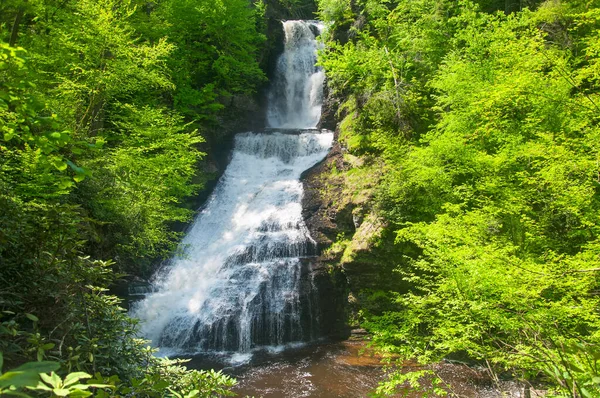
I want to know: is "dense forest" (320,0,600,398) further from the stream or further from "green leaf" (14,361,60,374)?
"green leaf" (14,361,60,374)

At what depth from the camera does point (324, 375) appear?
1028 cm

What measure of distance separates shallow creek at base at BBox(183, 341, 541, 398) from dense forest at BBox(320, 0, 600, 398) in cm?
55

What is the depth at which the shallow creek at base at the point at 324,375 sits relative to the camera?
30.6ft

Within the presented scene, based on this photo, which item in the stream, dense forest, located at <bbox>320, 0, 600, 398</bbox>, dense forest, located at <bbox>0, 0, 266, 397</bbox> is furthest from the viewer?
the stream

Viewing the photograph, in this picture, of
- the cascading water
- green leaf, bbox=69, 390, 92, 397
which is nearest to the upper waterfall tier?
the cascading water

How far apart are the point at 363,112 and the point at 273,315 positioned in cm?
853

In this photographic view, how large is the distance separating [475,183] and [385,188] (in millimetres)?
2890

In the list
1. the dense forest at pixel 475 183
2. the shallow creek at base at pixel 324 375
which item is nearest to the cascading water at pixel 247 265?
the shallow creek at base at pixel 324 375

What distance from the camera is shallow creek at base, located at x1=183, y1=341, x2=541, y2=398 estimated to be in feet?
30.6

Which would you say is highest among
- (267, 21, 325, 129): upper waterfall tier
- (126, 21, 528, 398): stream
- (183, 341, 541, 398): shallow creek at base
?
(267, 21, 325, 129): upper waterfall tier

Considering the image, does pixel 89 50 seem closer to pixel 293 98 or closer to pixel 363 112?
pixel 363 112

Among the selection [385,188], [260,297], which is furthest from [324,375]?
[385,188]

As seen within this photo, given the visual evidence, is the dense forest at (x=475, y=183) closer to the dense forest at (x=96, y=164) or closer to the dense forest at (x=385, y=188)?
the dense forest at (x=385, y=188)

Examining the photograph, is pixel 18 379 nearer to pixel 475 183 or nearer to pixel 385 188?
pixel 475 183
